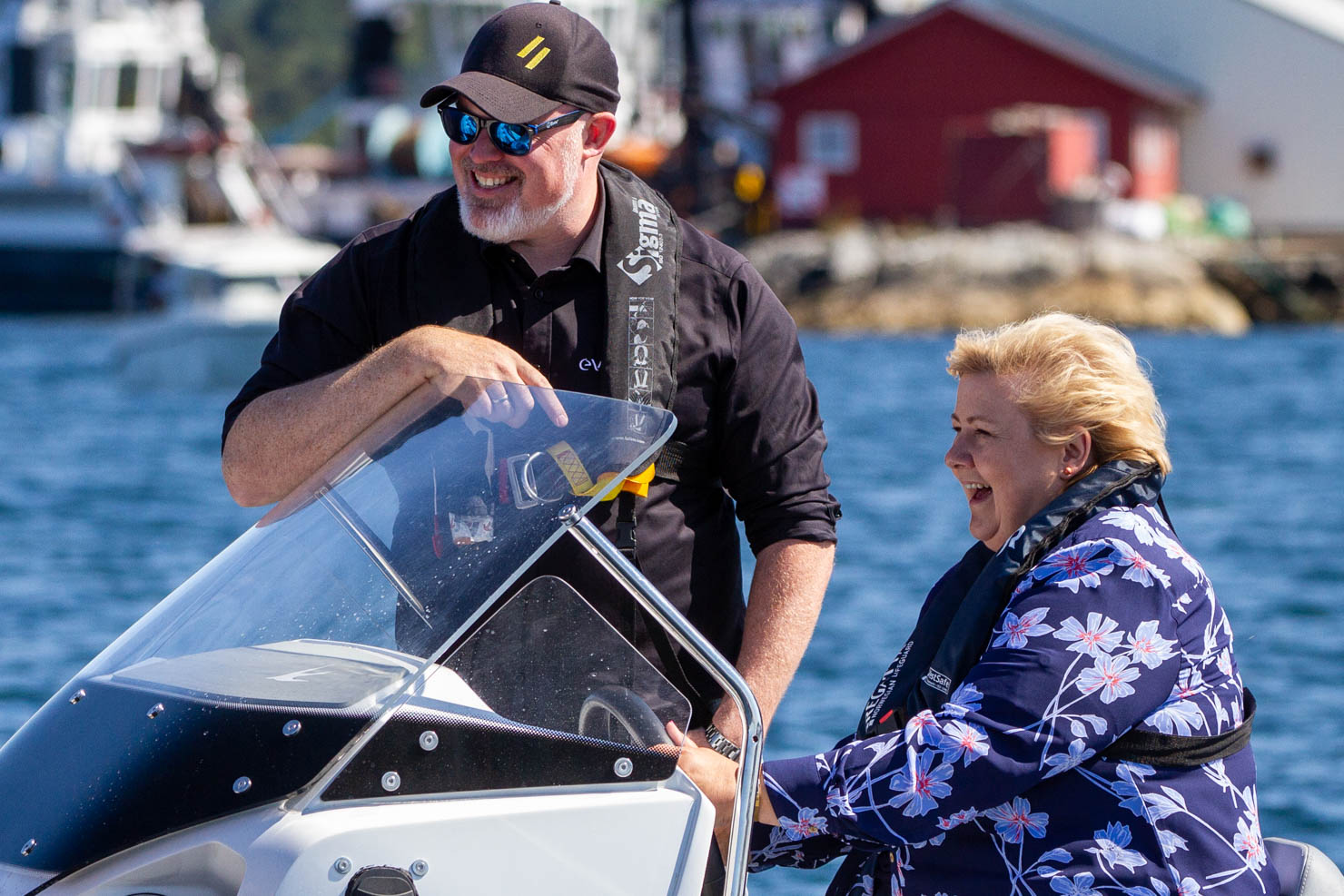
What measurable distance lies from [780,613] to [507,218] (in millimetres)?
744

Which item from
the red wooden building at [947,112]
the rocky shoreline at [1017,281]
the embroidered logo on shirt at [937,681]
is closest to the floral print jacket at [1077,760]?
the embroidered logo on shirt at [937,681]

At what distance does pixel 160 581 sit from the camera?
45.9 feet

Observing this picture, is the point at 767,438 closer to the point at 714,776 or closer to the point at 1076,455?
the point at 1076,455

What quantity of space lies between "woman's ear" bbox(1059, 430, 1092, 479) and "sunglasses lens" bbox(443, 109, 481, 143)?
0.98m

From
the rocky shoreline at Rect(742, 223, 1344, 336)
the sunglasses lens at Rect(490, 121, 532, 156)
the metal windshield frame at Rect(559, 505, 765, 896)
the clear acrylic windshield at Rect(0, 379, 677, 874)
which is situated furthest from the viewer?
the rocky shoreline at Rect(742, 223, 1344, 336)

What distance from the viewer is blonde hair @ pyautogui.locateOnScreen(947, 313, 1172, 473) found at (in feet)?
8.16

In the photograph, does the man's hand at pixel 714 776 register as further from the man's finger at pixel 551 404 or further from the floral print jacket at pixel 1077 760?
the man's finger at pixel 551 404

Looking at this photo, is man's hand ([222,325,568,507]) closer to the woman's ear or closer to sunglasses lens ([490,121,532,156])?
sunglasses lens ([490,121,532,156])

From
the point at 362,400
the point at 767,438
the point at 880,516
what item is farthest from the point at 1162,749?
the point at 880,516

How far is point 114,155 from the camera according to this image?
4459 centimetres

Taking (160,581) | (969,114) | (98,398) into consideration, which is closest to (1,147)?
(98,398)

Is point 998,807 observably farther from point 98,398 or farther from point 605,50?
point 98,398

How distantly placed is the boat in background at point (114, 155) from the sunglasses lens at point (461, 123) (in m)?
32.0

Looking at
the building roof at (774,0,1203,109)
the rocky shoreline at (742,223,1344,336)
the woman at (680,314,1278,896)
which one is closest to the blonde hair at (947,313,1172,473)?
the woman at (680,314,1278,896)
